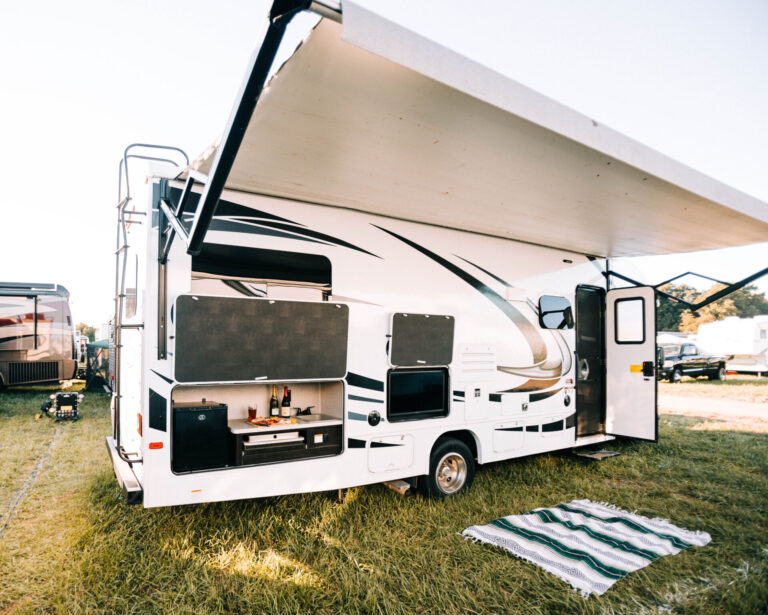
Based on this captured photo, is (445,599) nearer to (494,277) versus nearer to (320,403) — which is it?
(320,403)

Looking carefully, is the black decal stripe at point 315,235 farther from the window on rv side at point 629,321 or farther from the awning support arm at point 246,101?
the window on rv side at point 629,321

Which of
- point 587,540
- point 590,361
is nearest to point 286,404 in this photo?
point 587,540

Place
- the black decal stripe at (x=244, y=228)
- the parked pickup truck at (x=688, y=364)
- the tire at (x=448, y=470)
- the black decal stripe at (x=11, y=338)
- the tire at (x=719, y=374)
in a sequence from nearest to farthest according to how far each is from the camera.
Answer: the black decal stripe at (x=244, y=228) → the tire at (x=448, y=470) → the black decal stripe at (x=11, y=338) → the parked pickup truck at (x=688, y=364) → the tire at (x=719, y=374)

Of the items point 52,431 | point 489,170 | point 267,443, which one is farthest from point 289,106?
point 52,431

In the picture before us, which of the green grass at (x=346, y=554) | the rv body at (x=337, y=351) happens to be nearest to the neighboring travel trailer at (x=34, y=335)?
the green grass at (x=346, y=554)

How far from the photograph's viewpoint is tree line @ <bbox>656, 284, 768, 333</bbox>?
34.9 metres

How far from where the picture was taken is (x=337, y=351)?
4051 millimetres

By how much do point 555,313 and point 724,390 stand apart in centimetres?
1282

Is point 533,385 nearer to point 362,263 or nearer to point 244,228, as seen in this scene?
point 362,263

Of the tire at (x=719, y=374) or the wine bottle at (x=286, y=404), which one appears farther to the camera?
the tire at (x=719, y=374)

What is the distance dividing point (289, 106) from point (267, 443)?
2.34 m

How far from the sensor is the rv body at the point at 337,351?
3.45 metres

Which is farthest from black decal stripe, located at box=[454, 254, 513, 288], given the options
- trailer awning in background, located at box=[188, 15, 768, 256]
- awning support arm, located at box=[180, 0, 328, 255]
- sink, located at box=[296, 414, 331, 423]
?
awning support arm, located at box=[180, 0, 328, 255]

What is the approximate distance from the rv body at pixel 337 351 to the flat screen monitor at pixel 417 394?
0.7 inches
